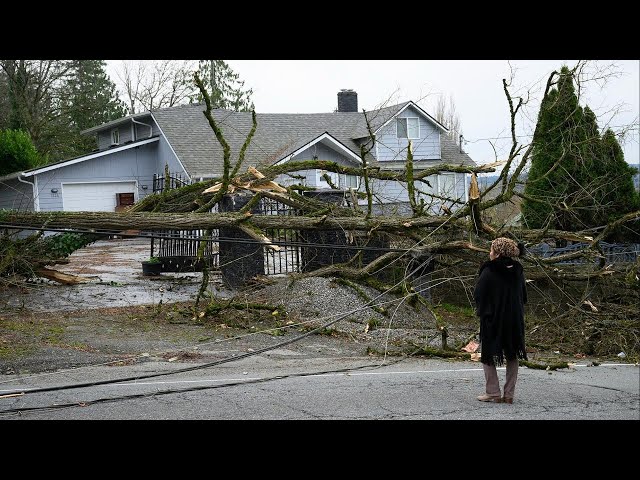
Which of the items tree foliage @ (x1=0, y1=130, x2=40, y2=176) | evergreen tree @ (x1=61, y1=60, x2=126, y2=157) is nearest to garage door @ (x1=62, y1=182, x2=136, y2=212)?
tree foliage @ (x1=0, y1=130, x2=40, y2=176)

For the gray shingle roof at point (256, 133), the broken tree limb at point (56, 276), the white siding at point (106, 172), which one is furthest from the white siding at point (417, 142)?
the broken tree limb at point (56, 276)

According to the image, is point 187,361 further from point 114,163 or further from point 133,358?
point 114,163

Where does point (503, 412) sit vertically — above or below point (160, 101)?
below

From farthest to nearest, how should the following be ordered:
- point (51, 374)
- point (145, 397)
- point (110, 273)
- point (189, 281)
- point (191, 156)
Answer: point (191, 156) → point (110, 273) → point (189, 281) → point (51, 374) → point (145, 397)

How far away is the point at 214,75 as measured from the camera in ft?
146

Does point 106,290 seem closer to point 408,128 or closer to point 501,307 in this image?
point 501,307

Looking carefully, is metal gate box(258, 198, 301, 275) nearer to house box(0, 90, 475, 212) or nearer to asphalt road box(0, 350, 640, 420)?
asphalt road box(0, 350, 640, 420)

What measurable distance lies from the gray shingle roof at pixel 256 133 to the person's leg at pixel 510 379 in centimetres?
2047

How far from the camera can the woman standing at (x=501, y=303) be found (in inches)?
270

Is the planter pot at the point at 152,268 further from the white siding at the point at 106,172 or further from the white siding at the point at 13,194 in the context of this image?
the white siding at the point at 13,194

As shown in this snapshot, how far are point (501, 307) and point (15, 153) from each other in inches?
1038

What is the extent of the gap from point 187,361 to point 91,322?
3.17m

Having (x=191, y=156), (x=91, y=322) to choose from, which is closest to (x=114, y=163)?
(x=191, y=156)

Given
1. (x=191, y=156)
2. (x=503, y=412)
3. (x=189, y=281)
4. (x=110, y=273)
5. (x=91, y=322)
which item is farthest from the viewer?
(x=191, y=156)
